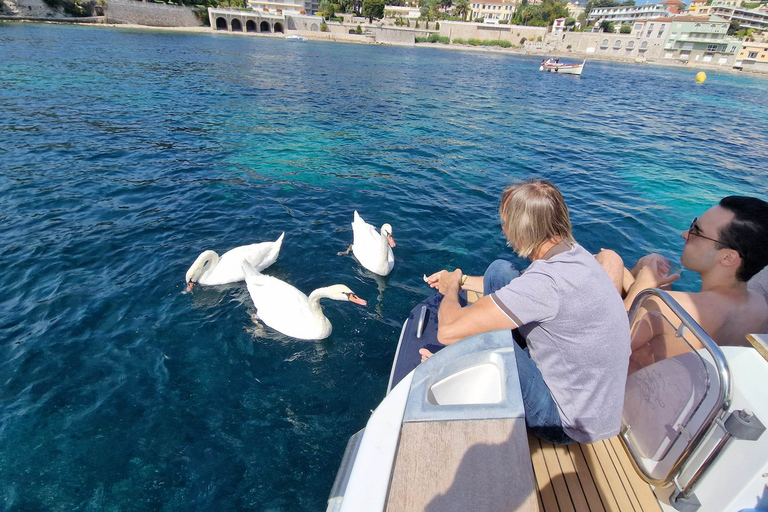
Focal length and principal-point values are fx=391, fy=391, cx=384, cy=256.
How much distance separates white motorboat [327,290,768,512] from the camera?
6.38ft

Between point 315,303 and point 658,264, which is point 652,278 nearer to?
point 658,264

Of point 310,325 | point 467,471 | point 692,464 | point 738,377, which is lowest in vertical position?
point 310,325

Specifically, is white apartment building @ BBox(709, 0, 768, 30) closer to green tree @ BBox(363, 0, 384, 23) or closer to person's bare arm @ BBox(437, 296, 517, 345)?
green tree @ BBox(363, 0, 384, 23)

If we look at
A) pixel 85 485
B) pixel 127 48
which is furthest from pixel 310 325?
pixel 127 48

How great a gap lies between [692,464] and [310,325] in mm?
4259

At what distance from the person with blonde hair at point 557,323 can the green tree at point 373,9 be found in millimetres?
121209

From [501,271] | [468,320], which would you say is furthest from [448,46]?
[468,320]

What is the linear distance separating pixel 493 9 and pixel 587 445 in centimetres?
15501

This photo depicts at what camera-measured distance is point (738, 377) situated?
84.3 inches

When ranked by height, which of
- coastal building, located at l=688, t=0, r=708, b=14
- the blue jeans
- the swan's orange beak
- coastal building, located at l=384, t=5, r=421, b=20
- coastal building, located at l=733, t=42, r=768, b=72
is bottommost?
the swan's orange beak

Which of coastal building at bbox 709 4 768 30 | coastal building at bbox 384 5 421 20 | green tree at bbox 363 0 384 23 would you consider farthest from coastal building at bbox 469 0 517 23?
coastal building at bbox 709 4 768 30

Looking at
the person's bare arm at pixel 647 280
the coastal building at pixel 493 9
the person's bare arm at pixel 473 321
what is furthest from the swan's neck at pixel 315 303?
the coastal building at pixel 493 9

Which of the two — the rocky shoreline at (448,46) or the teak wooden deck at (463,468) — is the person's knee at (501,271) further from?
the rocky shoreline at (448,46)

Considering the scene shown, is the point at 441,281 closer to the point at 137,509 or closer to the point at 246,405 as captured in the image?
the point at 246,405
